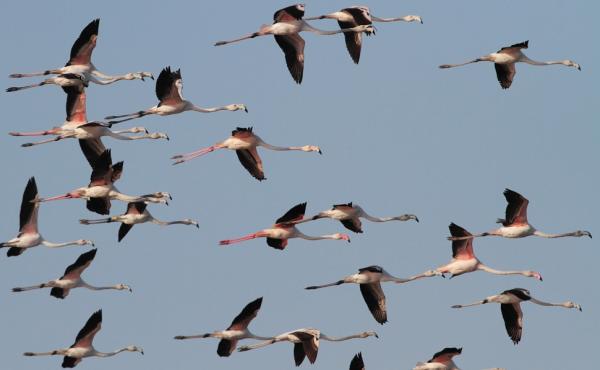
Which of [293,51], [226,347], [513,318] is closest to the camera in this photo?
[513,318]

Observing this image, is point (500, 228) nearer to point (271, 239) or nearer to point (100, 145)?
point (271, 239)

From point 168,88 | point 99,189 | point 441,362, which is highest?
point 168,88

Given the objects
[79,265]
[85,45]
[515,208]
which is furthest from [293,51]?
[79,265]

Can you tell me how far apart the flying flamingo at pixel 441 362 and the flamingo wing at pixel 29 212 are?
1083cm

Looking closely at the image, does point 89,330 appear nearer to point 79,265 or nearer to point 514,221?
point 79,265

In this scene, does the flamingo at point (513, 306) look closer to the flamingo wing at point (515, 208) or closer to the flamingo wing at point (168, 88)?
the flamingo wing at point (515, 208)

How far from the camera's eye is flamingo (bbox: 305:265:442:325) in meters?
52.9

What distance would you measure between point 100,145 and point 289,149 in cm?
467

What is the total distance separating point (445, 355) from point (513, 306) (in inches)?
84.0

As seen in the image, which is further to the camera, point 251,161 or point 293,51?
point 251,161

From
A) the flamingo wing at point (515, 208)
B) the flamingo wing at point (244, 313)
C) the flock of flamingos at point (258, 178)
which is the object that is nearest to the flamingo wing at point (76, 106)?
the flock of flamingos at point (258, 178)

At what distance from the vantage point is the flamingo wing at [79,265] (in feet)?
183

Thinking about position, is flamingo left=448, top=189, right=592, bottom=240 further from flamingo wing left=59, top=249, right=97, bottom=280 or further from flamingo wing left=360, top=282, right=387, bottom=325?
flamingo wing left=59, top=249, right=97, bottom=280

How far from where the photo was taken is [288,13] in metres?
53.3
